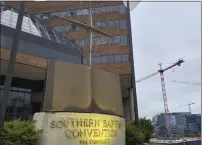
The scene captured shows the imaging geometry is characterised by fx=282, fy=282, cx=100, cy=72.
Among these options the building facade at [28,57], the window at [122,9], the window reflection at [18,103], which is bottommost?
the window reflection at [18,103]

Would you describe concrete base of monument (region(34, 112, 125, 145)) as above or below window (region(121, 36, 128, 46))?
below

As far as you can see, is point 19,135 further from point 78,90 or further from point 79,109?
point 78,90

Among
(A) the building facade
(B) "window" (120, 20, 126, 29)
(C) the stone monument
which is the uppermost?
(B) "window" (120, 20, 126, 29)

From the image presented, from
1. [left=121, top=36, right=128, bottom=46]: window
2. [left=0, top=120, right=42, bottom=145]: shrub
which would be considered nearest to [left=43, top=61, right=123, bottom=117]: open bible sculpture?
[left=0, top=120, right=42, bottom=145]: shrub

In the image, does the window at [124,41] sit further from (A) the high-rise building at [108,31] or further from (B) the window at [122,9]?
(B) the window at [122,9]

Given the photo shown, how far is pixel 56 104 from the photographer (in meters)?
13.3

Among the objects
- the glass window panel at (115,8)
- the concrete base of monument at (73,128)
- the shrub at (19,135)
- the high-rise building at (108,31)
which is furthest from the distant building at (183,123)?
the shrub at (19,135)

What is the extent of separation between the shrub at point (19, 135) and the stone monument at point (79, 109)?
1.14 ft

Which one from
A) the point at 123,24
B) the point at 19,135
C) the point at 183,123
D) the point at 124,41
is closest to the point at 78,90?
the point at 19,135

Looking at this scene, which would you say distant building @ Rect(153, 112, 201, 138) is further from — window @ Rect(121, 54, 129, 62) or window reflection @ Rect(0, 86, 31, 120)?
window reflection @ Rect(0, 86, 31, 120)

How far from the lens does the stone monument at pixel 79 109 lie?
12894 millimetres

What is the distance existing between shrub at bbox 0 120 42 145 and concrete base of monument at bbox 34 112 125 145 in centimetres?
33

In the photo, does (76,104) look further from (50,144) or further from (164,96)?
(164,96)

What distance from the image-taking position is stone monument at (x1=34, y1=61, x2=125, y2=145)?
12.9m
